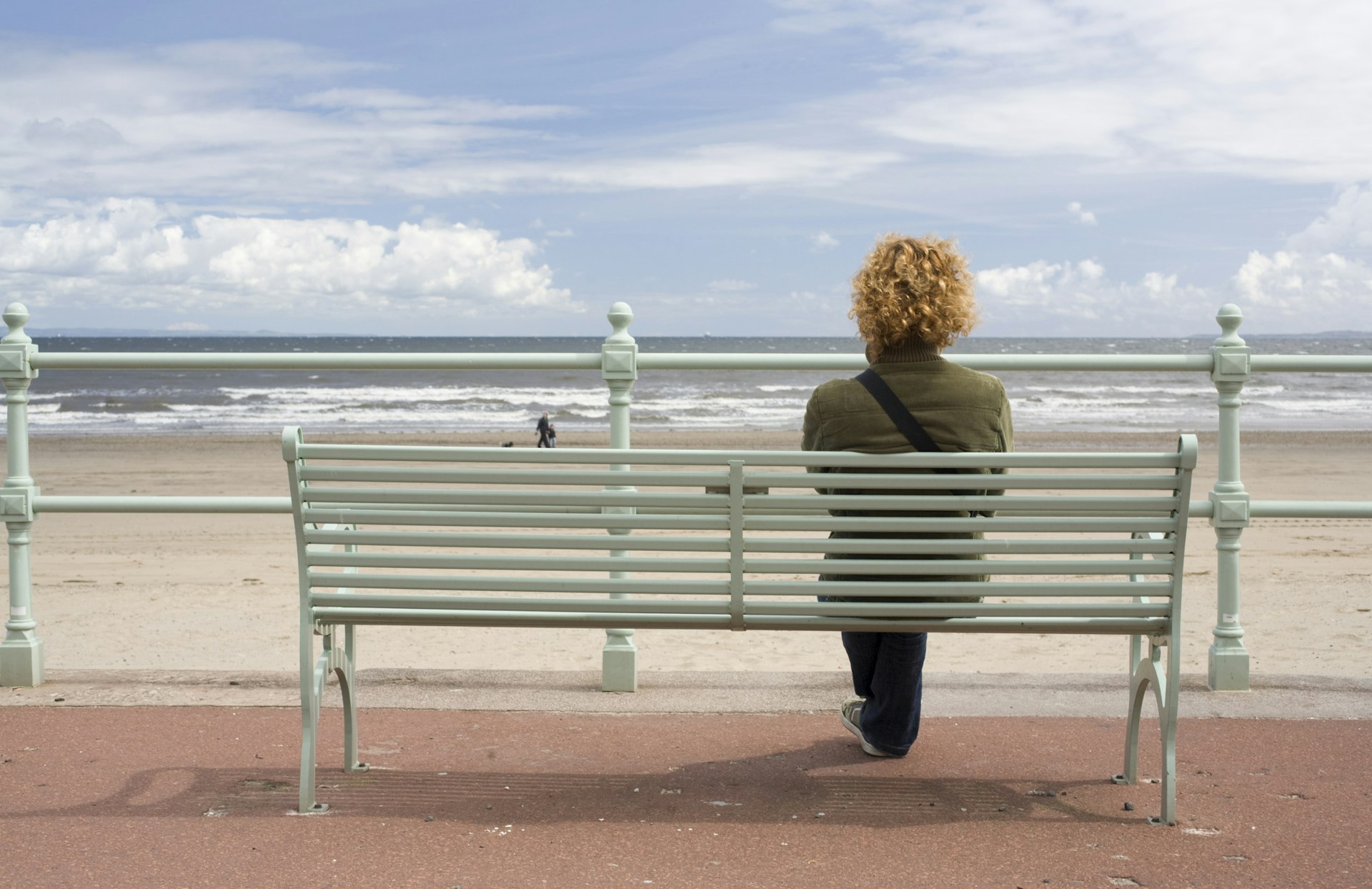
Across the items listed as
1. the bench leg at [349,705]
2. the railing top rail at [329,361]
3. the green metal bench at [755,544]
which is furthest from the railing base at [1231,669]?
the bench leg at [349,705]

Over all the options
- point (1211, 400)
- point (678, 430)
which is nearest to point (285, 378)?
point (678, 430)

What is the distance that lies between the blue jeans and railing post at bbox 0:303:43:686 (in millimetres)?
2754

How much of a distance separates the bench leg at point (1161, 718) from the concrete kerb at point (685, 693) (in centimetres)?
65

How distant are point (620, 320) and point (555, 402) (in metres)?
30.9

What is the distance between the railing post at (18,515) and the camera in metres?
4.29

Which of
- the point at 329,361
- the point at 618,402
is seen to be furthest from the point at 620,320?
the point at 329,361

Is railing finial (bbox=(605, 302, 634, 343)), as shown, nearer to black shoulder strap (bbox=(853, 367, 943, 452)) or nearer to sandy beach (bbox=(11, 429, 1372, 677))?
black shoulder strap (bbox=(853, 367, 943, 452))

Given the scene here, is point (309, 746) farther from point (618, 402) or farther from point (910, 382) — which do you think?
point (910, 382)

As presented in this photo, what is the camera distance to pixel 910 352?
3248 mm

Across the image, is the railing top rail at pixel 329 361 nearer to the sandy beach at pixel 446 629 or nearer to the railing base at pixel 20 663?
the railing base at pixel 20 663

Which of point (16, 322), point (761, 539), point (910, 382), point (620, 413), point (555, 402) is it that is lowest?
point (555, 402)

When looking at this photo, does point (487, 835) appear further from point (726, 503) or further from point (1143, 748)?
point (1143, 748)

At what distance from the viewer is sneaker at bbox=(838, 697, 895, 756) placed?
3.52 m

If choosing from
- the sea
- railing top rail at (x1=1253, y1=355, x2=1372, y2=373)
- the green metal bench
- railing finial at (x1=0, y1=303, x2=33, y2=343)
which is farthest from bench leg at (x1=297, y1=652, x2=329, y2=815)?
the sea
